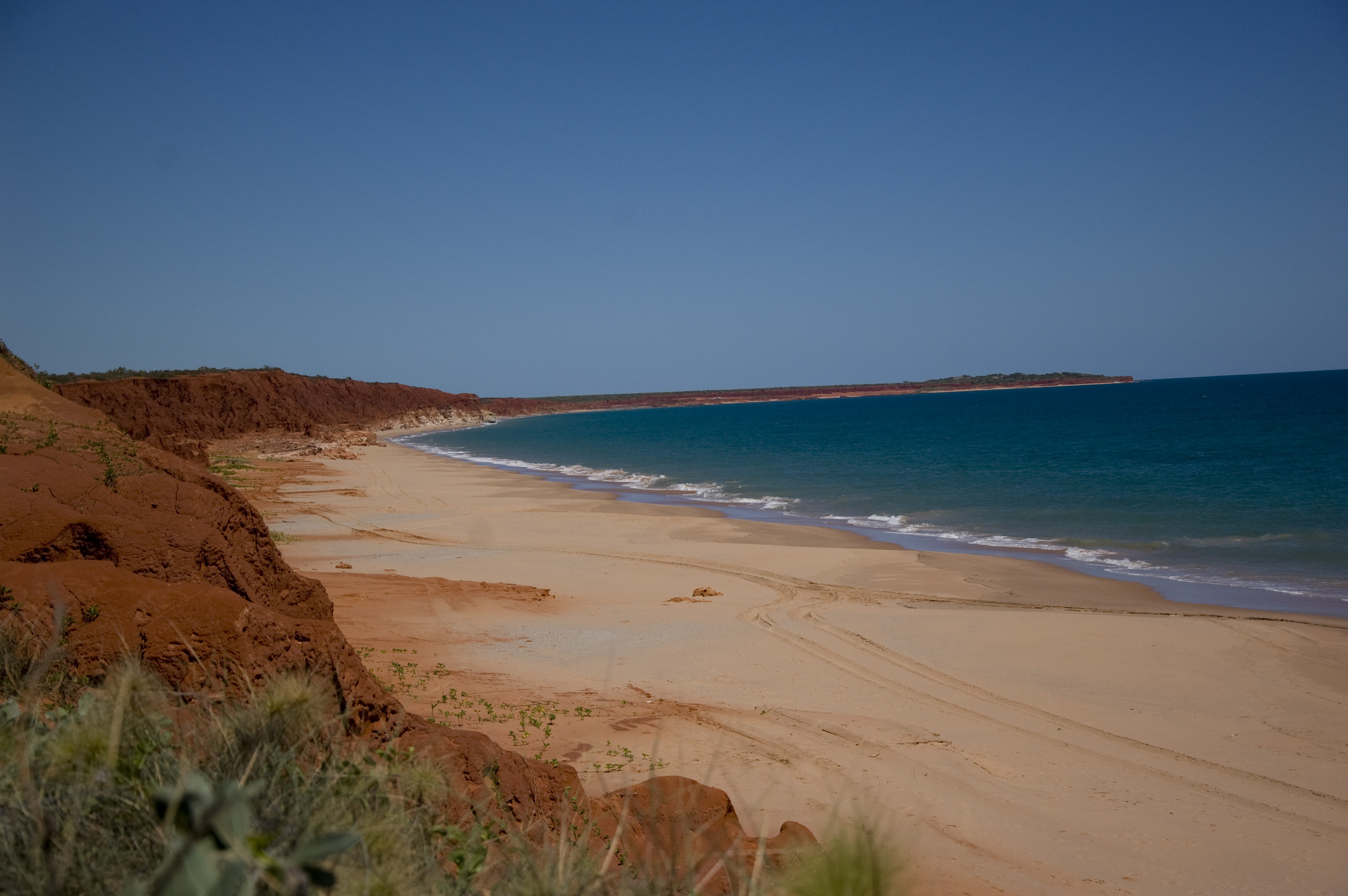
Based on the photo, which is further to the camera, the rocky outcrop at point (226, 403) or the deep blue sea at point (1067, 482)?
the rocky outcrop at point (226, 403)

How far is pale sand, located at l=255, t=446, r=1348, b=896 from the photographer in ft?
18.3

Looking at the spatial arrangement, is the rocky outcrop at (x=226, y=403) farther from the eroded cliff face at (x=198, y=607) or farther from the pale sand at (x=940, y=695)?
the eroded cliff face at (x=198, y=607)

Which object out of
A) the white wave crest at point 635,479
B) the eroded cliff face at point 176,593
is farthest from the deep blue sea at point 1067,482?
the eroded cliff face at point 176,593

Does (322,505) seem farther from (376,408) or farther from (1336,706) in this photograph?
(376,408)

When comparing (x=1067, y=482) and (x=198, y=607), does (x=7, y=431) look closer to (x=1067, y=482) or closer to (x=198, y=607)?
(x=198, y=607)

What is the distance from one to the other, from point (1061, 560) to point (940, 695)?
988 centimetres

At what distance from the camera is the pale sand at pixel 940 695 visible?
5590 mm

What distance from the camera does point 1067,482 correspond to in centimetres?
2844

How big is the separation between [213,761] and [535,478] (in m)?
33.7

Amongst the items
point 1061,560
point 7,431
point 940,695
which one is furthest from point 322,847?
point 1061,560

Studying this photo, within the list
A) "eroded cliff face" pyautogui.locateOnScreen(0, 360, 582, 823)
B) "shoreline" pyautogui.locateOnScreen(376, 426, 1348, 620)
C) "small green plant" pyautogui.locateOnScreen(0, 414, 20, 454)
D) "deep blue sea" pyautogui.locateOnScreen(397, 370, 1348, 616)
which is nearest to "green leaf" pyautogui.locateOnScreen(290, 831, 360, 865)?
"eroded cliff face" pyautogui.locateOnScreen(0, 360, 582, 823)

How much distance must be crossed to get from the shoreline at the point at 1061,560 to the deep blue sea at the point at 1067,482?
2.8 inches

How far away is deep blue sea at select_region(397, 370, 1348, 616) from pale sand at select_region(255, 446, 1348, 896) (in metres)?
2.99

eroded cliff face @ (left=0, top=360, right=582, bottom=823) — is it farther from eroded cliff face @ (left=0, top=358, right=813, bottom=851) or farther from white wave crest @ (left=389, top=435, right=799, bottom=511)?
white wave crest @ (left=389, top=435, right=799, bottom=511)
